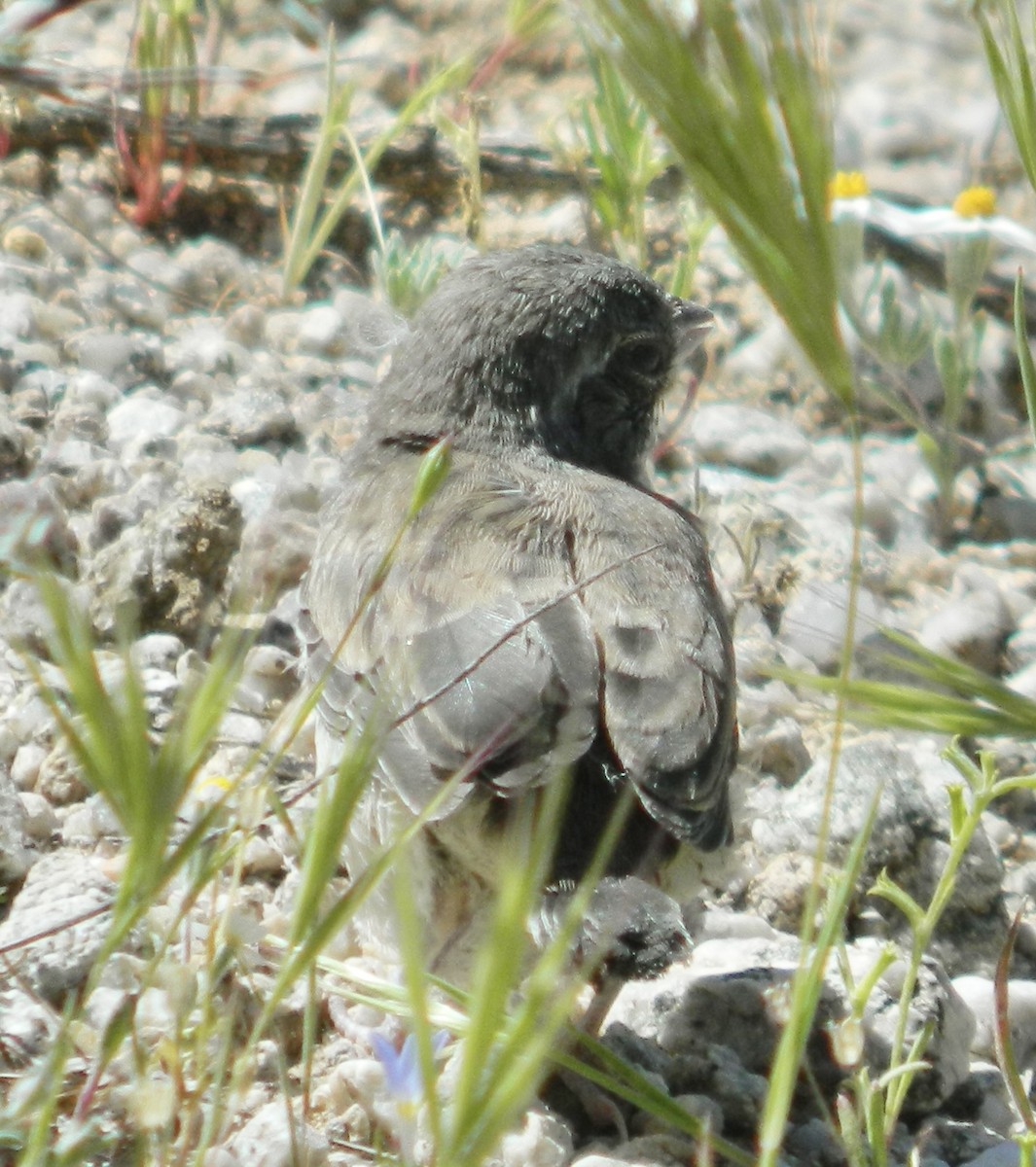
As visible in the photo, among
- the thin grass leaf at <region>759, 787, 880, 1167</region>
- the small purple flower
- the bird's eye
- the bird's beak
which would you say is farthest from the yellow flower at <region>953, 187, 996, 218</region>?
the small purple flower

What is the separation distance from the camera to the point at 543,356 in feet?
15.1

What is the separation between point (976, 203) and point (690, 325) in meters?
1.56

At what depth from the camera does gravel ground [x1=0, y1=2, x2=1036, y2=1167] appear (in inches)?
133

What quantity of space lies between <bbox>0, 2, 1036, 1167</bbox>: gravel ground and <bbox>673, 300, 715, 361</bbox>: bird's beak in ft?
2.15

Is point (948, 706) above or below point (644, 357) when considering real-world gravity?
below

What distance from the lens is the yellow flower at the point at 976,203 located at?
5.82m

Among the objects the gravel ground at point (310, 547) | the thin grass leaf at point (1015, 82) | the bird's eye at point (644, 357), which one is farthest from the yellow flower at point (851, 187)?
the thin grass leaf at point (1015, 82)

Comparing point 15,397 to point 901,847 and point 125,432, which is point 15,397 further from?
point 901,847

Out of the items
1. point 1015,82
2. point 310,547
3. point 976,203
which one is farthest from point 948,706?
point 976,203

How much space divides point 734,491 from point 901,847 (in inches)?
71.1

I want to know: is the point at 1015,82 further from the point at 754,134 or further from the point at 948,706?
the point at 948,706

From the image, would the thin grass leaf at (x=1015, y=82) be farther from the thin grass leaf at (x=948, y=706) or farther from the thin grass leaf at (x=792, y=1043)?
the thin grass leaf at (x=792, y=1043)

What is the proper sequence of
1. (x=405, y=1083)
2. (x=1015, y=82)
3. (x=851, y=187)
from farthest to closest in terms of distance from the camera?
(x=851, y=187), (x=1015, y=82), (x=405, y=1083)

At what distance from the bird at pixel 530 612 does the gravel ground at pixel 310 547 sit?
→ 29cm
